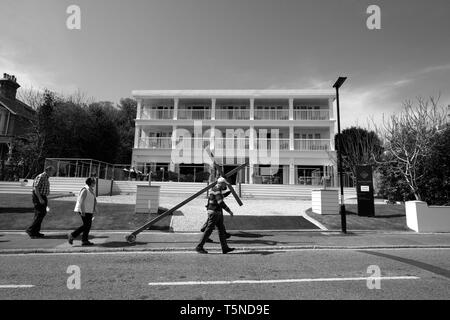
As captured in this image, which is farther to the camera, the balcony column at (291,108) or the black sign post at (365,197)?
the balcony column at (291,108)

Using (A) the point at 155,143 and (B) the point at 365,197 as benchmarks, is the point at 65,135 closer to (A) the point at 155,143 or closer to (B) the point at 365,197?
(A) the point at 155,143

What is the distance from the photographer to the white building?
30906 mm

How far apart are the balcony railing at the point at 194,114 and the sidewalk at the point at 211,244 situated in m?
23.7

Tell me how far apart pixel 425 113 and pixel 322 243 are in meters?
11.9

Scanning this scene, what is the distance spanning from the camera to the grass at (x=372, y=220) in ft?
40.5

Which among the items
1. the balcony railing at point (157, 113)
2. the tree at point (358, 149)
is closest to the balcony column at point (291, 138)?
the tree at point (358, 149)

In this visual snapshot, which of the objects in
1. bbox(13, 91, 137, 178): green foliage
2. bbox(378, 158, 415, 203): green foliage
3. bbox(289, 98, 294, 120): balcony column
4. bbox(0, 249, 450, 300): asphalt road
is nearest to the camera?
bbox(0, 249, 450, 300): asphalt road

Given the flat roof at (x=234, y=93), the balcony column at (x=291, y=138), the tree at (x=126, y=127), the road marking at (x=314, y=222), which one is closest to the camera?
the road marking at (x=314, y=222)

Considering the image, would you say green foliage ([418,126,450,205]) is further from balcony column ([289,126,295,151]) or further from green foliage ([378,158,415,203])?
balcony column ([289,126,295,151])

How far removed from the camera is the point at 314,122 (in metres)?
31.9

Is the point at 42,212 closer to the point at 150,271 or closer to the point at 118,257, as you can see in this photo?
the point at 118,257

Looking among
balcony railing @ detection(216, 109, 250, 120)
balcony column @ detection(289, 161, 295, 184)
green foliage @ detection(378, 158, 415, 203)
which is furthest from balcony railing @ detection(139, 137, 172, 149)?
green foliage @ detection(378, 158, 415, 203)

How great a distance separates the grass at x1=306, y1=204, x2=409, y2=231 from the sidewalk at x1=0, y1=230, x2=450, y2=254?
3.64 feet

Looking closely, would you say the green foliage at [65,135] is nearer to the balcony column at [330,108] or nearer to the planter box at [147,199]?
the planter box at [147,199]
